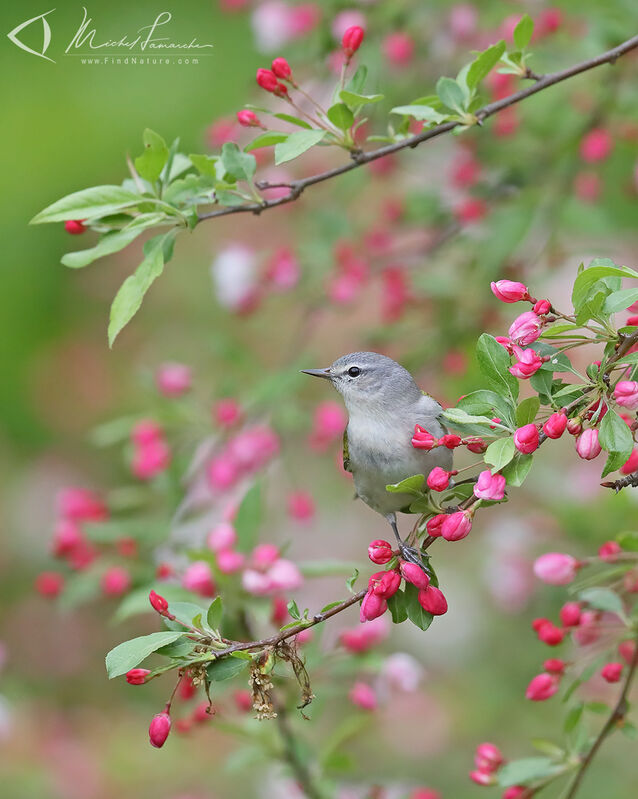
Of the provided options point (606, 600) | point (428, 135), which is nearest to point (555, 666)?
point (606, 600)

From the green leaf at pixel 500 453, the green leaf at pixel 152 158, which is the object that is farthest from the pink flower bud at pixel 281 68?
the green leaf at pixel 500 453

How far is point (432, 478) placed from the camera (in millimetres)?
1562

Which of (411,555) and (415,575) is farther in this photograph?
(411,555)

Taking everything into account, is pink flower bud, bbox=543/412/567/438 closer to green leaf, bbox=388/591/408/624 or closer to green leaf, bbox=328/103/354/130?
green leaf, bbox=388/591/408/624

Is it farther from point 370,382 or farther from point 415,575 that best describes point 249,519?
point 415,575

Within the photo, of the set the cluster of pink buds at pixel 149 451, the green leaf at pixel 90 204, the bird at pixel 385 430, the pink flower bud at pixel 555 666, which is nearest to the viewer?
the green leaf at pixel 90 204

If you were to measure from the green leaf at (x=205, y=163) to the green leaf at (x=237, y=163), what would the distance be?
1.0 inches

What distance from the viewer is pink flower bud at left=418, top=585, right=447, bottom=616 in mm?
1568

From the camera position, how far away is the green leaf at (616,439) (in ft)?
4.48

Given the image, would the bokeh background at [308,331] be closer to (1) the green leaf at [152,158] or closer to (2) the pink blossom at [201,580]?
(2) the pink blossom at [201,580]

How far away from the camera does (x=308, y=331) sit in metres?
4.09

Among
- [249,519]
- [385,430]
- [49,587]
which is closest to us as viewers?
[385,430]

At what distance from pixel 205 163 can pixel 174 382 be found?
158 cm

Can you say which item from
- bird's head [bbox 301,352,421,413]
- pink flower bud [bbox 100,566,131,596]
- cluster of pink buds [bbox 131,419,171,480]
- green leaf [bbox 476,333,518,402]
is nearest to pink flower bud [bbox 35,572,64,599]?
pink flower bud [bbox 100,566,131,596]
